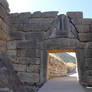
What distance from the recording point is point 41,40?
6316 mm

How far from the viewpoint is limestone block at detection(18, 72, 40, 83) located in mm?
5977

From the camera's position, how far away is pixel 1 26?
5867 millimetres

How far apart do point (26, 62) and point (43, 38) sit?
4.58 feet

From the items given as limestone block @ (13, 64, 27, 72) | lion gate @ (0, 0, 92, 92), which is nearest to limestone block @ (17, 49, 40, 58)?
lion gate @ (0, 0, 92, 92)

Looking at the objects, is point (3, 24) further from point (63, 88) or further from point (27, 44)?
point (63, 88)

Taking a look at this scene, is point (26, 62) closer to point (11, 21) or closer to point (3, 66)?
point (3, 66)

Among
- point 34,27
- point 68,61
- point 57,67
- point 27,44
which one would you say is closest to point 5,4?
point 34,27

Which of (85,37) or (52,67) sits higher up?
(85,37)

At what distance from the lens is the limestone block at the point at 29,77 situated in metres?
5.98

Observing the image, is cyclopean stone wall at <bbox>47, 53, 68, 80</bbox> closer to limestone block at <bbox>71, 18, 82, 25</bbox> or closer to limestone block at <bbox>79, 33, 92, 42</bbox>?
limestone block at <bbox>79, 33, 92, 42</bbox>

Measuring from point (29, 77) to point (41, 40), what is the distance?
1.82m

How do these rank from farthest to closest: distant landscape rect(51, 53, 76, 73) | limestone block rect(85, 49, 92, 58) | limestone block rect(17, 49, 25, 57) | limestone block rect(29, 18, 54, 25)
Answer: distant landscape rect(51, 53, 76, 73) → limestone block rect(29, 18, 54, 25) → limestone block rect(17, 49, 25, 57) → limestone block rect(85, 49, 92, 58)

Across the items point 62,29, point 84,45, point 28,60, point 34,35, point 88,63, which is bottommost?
point 88,63

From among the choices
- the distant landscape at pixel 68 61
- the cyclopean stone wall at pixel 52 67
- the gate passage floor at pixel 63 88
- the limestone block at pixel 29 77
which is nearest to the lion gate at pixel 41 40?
the limestone block at pixel 29 77
